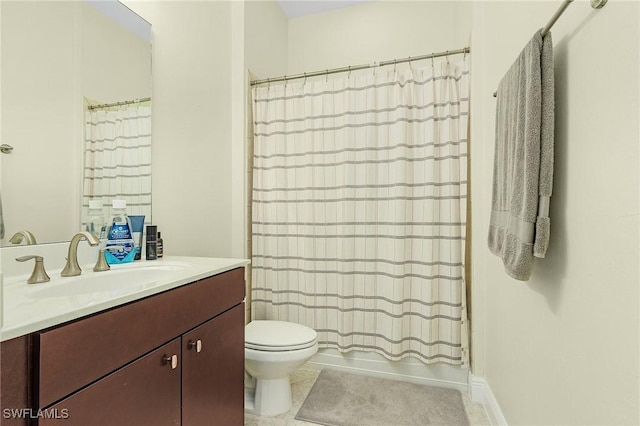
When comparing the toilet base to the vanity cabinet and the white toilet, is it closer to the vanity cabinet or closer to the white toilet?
the white toilet

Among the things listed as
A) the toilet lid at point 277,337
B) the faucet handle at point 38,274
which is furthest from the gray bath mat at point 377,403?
the faucet handle at point 38,274

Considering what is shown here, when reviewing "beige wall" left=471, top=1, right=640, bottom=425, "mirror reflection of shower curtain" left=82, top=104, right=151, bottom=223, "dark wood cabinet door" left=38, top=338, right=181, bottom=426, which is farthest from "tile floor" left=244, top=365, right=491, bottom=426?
"mirror reflection of shower curtain" left=82, top=104, right=151, bottom=223

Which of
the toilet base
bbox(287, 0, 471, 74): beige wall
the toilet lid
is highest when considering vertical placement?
bbox(287, 0, 471, 74): beige wall

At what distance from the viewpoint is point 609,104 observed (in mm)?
692

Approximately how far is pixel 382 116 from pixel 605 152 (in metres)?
1.28

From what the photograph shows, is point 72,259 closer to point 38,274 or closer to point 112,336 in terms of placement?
point 38,274

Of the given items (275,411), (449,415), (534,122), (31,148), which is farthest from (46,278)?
(449,415)

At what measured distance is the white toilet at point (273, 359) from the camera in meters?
1.50

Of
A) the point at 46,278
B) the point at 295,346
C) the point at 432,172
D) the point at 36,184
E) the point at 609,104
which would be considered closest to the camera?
the point at 609,104

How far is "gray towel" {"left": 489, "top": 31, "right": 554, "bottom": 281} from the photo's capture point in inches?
33.8

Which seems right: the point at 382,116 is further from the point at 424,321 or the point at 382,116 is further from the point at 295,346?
the point at 295,346

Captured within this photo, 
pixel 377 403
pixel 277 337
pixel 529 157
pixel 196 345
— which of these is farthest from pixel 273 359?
pixel 529 157

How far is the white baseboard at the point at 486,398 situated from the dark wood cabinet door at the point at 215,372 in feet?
3.94

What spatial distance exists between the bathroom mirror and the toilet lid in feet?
3.10
